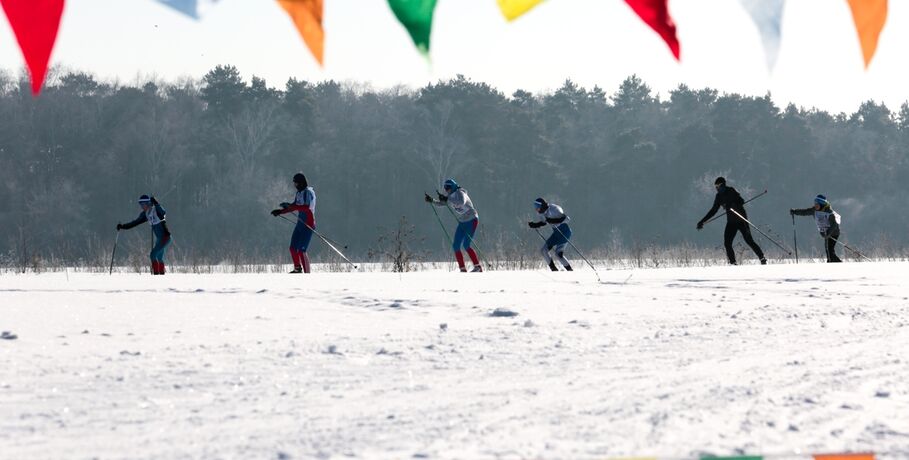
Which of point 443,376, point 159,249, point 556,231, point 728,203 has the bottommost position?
point 443,376

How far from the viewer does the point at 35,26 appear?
2.78 metres

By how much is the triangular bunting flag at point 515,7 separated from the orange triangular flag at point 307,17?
446 mm

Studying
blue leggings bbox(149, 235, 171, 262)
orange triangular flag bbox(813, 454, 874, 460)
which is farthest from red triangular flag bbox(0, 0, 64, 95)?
blue leggings bbox(149, 235, 171, 262)

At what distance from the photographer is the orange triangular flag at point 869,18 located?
2.93 m

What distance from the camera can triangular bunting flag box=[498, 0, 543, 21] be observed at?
2.77 metres

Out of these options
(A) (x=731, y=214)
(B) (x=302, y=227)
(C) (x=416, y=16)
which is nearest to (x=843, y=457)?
(C) (x=416, y=16)

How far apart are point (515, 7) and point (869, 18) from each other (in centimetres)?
94

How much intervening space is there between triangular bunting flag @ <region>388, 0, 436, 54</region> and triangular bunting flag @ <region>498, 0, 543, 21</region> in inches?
7.0

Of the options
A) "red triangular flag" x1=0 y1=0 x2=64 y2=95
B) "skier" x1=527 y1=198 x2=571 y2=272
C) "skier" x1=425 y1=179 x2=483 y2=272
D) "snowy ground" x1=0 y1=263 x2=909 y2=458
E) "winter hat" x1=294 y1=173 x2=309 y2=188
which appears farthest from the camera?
"skier" x1=527 y1=198 x2=571 y2=272

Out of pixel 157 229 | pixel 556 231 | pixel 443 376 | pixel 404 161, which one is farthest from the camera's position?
pixel 404 161

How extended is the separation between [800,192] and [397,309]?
6408 cm

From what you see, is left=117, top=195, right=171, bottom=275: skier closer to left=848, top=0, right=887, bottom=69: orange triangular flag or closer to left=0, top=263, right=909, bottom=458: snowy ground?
left=0, top=263, right=909, bottom=458: snowy ground

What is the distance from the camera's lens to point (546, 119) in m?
65.9

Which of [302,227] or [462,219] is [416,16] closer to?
[302,227]
